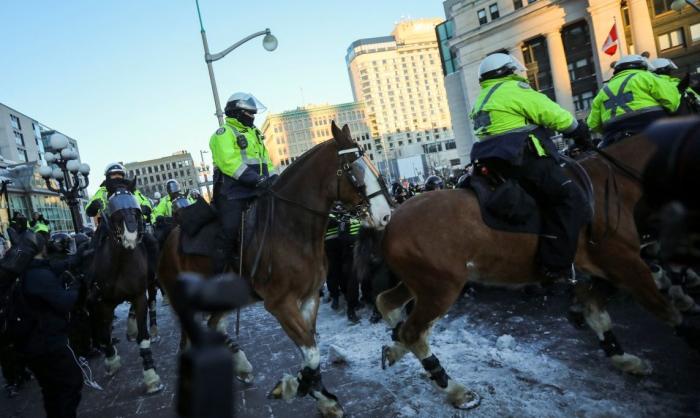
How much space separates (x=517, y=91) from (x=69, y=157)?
13152 mm

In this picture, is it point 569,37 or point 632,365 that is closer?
point 632,365

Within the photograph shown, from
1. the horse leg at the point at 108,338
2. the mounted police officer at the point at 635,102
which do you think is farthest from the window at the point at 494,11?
the horse leg at the point at 108,338

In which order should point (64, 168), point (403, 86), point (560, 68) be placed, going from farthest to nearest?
point (403, 86) < point (560, 68) < point (64, 168)

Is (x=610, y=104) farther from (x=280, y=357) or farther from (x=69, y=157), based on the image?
(x=69, y=157)

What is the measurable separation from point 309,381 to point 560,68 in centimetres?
5324

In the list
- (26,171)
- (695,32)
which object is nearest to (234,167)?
(695,32)

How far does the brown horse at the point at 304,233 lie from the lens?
4.67 metres

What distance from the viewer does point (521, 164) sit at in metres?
4.51

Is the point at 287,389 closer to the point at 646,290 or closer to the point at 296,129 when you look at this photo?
the point at 646,290

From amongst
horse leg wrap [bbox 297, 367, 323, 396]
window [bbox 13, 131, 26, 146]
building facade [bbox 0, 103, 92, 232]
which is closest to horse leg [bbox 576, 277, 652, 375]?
horse leg wrap [bbox 297, 367, 323, 396]

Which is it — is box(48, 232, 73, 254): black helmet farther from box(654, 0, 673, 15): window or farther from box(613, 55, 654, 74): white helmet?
box(654, 0, 673, 15): window

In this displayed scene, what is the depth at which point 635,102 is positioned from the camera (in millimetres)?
6074

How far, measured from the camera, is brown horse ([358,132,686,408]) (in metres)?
4.41

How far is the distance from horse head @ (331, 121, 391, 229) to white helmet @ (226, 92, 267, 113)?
1.27 meters
